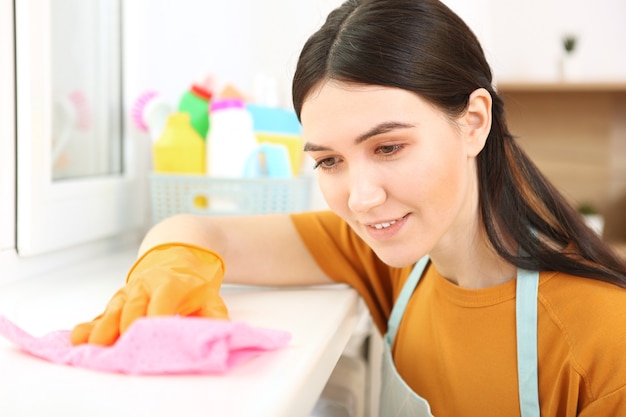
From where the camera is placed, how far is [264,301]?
0.92 metres

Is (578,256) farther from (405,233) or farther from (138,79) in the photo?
(138,79)

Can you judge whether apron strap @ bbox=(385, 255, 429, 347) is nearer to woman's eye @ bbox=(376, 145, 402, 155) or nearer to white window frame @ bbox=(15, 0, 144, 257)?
woman's eye @ bbox=(376, 145, 402, 155)

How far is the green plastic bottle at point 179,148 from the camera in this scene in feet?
4.21

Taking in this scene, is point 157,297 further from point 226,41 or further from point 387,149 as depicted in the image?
point 226,41

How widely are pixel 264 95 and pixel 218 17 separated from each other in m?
0.25

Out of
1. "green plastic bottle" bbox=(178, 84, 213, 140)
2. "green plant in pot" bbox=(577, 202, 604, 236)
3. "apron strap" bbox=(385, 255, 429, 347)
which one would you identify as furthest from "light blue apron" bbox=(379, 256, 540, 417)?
"green plant in pot" bbox=(577, 202, 604, 236)

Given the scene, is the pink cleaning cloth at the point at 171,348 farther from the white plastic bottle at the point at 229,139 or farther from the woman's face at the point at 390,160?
the white plastic bottle at the point at 229,139

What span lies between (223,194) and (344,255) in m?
0.29

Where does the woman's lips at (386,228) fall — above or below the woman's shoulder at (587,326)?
above

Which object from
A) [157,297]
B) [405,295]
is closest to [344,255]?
[405,295]

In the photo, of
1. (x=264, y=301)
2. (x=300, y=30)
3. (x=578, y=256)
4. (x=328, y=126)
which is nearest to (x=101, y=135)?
(x=300, y=30)

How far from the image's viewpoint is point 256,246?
39.9 inches

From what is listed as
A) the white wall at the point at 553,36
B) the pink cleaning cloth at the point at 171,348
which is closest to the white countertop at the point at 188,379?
the pink cleaning cloth at the point at 171,348

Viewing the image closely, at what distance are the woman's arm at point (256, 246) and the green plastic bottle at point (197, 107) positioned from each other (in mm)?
331
